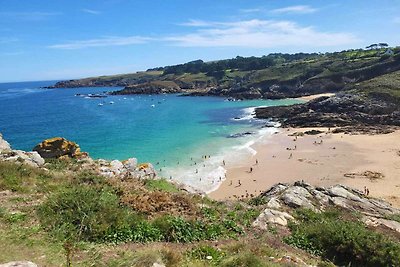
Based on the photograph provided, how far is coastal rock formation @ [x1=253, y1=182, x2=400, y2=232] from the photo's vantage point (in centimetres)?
1415

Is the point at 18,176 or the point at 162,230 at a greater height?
the point at 18,176

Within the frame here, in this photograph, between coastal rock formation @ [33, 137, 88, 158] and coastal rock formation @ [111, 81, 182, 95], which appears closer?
coastal rock formation @ [33, 137, 88, 158]

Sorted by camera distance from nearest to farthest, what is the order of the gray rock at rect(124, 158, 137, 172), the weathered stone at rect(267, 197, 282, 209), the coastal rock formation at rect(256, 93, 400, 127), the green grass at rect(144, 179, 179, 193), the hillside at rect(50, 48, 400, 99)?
the weathered stone at rect(267, 197, 282, 209) → the green grass at rect(144, 179, 179, 193) → the gray rock at rect(124, 158, 137, 172) → the coastal rock formation at rect(256, 93, 400, 127) → the hillside at rect(50, 48, 400, 99)

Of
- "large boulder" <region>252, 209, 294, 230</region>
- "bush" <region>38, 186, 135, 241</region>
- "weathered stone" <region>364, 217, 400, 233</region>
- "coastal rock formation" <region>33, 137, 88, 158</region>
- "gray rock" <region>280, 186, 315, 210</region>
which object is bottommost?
"weathered stone" <region>364, 217, 400, 233</region>

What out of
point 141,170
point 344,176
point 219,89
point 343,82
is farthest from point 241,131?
point 219,89

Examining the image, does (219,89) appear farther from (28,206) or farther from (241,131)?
(28,206)

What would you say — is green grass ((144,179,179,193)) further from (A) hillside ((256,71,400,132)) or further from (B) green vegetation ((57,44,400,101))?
(B) green vegetation ((57,44,400,101))

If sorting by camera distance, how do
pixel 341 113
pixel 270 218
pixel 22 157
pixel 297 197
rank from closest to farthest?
pixel 270 218 < pixel 297 197 < pixel 22 157 < pixel 341 113

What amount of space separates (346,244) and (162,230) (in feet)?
20.2

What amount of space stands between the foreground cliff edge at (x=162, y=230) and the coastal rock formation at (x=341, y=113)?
50610 millimetres

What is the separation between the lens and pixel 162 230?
35.7 feet

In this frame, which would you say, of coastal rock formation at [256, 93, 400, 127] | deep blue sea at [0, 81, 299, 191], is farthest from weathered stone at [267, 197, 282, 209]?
coastal rock formation at [256, 93, 400, 127]

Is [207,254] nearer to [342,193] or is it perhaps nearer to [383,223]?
[383,223]

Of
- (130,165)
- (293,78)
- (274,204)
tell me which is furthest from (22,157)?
(293,78)
